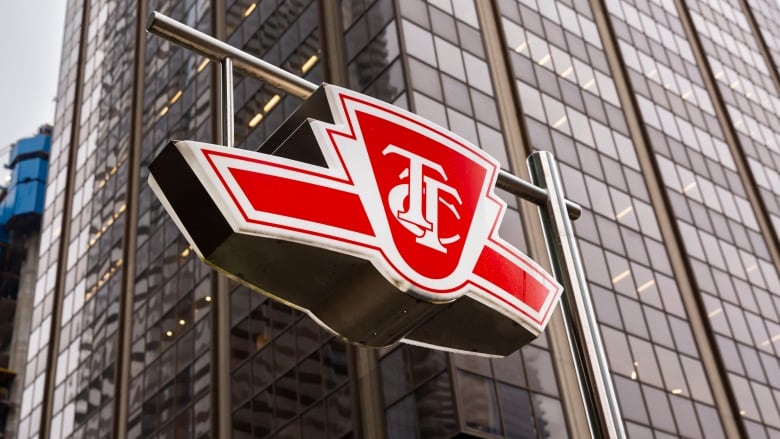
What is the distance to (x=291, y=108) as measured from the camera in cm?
3631

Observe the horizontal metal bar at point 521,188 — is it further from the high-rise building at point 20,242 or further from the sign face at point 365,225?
the high-rise building at point 20,242

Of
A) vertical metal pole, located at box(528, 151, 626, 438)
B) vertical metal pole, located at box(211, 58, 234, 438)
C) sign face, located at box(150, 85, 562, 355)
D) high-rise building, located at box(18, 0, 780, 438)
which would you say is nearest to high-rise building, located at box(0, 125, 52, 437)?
high-rise building, located at box(18, 0, 780, 438)

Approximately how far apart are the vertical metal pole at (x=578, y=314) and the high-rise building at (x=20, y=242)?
84.1 metres

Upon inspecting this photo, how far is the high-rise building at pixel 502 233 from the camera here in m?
29.7

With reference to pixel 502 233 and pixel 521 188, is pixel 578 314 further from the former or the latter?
pixel 502 233

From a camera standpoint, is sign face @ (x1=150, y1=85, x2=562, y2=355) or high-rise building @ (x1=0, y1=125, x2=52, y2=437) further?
high-rise building @ (x1=0, y1=125, x2=52, y2=437)

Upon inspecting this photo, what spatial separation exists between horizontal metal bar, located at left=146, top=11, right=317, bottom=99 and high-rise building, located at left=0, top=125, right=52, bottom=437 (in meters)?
84.6

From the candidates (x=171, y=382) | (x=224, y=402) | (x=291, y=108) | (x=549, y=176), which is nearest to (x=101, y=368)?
(x=171, y=382)

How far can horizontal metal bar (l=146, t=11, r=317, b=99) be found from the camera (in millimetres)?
5082

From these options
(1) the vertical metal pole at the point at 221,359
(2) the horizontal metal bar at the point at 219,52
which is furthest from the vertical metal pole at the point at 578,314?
(1) the vertical metal pole at the point at 221,359

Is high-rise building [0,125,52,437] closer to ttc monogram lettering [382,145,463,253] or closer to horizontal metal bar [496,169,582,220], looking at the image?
horizontal metal bar [496,169,582,220]

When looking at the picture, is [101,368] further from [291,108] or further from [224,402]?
[291,108]

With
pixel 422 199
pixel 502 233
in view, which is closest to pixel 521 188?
pixel 422 199

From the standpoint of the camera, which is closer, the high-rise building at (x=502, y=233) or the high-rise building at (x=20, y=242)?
the high-rise building at (x=502, y=233)
